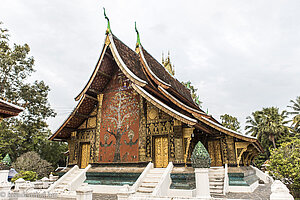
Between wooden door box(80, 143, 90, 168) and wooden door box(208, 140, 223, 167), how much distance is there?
20.3 feet

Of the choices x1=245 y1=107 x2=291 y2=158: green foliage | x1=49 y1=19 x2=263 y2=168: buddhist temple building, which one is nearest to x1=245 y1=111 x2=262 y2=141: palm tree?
x1=245 y1=107 x2=291 y2=158: green foliage

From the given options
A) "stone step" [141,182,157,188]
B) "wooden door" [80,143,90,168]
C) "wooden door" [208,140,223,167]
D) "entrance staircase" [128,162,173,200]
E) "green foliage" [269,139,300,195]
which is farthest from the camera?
"wooden door" [80,143,90,168]

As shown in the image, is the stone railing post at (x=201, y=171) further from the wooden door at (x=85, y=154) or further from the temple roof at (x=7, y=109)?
the wooden door at (x=85, y=154)

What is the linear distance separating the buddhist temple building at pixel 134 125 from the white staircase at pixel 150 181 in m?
0.51

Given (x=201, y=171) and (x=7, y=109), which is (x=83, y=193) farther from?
(x=7, y=109)

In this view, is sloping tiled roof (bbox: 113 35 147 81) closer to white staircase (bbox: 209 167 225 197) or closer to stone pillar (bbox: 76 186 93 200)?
white staircase (bbox: 209 167 225 197)

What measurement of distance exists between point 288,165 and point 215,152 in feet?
9.99

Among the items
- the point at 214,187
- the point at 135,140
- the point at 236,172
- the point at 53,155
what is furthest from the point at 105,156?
the point at 53,155

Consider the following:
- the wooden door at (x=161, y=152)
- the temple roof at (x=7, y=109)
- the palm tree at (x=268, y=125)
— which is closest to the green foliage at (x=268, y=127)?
the palm tree at (x=268, y=125)

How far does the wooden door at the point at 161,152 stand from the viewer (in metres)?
8.41

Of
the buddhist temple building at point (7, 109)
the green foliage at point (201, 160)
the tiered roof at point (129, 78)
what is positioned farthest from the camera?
the tiered roof at point (129, 78)

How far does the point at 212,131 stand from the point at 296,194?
3.88 m

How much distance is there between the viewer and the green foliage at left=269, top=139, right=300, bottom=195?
724 cm

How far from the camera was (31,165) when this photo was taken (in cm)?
1681
